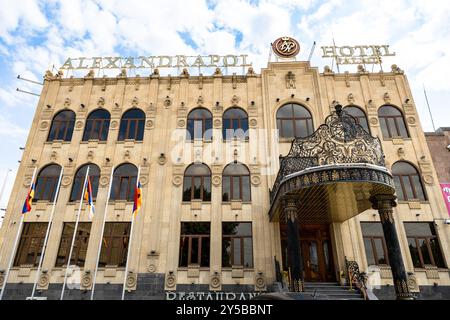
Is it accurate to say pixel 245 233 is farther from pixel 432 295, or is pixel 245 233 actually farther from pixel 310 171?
pixel 432 295

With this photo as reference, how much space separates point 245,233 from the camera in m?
19.8

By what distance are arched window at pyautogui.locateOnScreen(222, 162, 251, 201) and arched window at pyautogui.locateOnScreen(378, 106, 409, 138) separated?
434 inches

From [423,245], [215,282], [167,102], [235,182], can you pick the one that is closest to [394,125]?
[423,245]

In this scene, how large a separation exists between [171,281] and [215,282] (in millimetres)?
2763

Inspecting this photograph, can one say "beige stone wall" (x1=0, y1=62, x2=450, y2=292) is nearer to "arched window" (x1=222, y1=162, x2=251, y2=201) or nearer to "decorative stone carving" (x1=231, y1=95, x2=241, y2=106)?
"decorative stone carving" (x1=231, y1=95, x2=241, y2=106)

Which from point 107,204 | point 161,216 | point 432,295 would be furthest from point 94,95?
point 432,295

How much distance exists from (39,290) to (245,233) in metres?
13.4

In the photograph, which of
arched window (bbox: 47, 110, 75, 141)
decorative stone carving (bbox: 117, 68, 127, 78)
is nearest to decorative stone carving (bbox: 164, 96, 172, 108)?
decorative stone carving (bbox: 117, 68, 127, 78)

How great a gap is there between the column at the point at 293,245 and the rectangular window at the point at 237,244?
5.23m

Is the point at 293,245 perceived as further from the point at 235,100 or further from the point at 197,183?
the point at 235,100

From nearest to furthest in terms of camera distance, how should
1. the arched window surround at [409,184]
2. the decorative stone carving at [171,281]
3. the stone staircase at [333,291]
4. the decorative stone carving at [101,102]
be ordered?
the stone staircase at [333,291] < the decorative stone carving at [171,281] < the arched window surround at [409,184] < the decorative stone carving at [101,102]

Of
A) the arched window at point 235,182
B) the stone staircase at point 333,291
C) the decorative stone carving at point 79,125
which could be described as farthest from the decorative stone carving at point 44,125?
the stone staircase at point 333,291

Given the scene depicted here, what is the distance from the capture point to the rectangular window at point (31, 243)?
63.5ft

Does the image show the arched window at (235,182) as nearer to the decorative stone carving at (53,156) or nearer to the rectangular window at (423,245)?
the rectangular window at (423,245)
